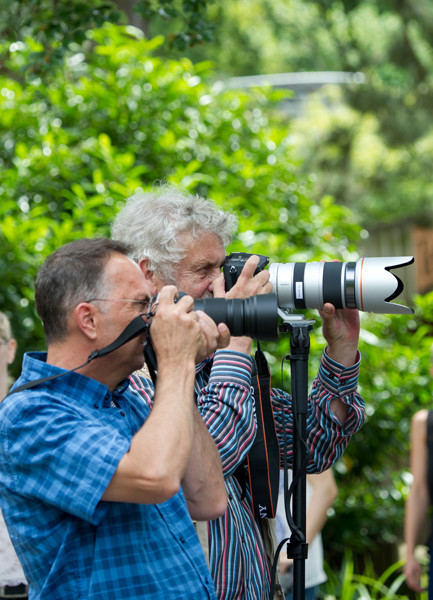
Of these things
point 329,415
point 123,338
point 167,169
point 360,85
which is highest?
point 360,85

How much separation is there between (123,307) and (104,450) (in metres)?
0.34

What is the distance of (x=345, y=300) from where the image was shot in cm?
219

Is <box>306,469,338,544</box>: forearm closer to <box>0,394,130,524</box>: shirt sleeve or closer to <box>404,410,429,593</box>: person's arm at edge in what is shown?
<box>404,410,429,593</box>: person's arm at edge

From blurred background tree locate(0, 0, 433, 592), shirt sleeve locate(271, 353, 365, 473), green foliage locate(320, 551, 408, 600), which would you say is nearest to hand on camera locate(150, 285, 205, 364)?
shirt sleeve locate(271, 353, 365, 473)

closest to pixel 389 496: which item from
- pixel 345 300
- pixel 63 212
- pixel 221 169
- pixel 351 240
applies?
pixel 351 240

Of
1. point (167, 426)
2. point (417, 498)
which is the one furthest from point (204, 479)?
point (417, 498)

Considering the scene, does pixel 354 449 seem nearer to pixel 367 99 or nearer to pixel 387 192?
pixel 367 99

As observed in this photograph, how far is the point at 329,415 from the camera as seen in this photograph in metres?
2.31

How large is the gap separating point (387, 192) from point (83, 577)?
15.1 meters

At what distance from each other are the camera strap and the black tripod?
0.42 ft

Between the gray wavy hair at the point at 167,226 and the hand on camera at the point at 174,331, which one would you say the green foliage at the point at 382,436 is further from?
the hand on camera at the point at 174,331

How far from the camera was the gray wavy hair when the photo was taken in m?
2.33

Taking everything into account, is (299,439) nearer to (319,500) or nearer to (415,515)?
(319,500)

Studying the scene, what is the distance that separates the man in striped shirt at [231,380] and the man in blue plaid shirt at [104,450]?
19 centimetres
